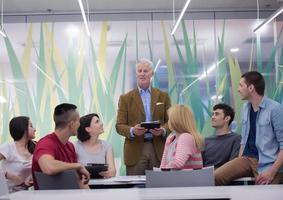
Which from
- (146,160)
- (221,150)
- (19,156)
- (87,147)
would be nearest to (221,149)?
(221,150)

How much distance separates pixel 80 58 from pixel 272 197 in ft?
19.9

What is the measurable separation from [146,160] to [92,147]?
0.58 m

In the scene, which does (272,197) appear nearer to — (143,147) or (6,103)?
(143,147)

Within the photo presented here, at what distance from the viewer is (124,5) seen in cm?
726

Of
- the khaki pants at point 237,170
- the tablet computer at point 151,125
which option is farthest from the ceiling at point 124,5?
the khaki pants at point 237,170

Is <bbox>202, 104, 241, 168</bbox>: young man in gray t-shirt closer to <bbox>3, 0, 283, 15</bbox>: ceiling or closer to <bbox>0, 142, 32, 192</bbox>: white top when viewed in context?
<bbox>0, 142, 32, 192</bbox>: white top

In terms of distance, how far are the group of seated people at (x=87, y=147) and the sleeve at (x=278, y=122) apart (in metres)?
0.65

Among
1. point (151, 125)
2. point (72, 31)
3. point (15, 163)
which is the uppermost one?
point (72, 31)

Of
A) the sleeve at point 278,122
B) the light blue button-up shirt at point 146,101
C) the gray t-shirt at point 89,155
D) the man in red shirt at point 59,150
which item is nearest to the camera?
the man in red shirt at point 59,150

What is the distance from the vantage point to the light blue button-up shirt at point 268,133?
352 cm

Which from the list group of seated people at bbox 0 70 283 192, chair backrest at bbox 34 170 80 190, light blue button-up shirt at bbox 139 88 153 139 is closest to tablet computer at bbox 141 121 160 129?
group of seated people at bbox 0 70 283 192

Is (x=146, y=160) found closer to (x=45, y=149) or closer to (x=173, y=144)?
(x=173, y=144)

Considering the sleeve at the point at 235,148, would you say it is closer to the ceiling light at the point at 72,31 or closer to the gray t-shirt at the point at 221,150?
the gray t-shirt at the point at 221,150

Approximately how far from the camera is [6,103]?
7246mm
